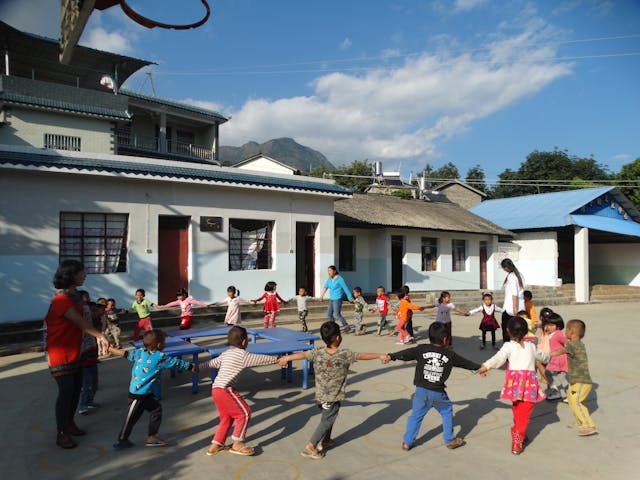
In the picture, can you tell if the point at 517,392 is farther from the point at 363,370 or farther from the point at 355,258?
the point at 355,258

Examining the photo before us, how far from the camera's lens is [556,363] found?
592 cm

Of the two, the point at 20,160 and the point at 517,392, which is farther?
the point at 20,160

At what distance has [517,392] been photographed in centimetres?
444

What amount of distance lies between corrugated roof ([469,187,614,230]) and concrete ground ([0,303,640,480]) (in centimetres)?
1644

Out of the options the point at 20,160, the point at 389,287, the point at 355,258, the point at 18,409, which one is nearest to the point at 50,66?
the point at 20,160

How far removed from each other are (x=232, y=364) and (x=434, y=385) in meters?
1.99

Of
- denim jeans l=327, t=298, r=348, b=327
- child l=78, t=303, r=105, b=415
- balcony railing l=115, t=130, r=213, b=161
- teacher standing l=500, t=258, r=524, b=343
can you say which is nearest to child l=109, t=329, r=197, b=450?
child l=78, t=303, r=105, b=415

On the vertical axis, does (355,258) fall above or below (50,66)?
below

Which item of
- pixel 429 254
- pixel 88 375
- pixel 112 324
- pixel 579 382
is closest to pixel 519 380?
pixel 579 382

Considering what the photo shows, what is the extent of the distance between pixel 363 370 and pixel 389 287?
1149cm

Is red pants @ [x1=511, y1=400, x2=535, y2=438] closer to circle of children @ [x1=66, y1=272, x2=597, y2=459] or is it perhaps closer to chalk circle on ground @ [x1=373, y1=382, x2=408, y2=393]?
circle of children @ [x1=66, y1=272, x2=597, y2=459]

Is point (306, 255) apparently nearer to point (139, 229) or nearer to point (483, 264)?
point (139, 229)

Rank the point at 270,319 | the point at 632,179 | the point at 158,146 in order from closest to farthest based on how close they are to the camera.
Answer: the point at 270,319
the point at 158,146
the point at 632,179

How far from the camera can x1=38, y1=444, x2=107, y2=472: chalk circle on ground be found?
416 centimetres
